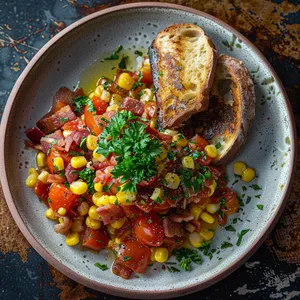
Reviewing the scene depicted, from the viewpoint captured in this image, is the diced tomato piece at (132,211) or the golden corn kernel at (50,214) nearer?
the diced tomato piece at (132,211)

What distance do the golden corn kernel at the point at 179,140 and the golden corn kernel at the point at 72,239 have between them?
1.31 metres

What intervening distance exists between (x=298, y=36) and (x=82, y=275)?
3.21 metres

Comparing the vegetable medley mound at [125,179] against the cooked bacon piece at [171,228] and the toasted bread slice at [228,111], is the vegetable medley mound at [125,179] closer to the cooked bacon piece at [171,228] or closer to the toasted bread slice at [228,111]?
the cooked bacon piece at [171,228]

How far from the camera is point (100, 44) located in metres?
4.78

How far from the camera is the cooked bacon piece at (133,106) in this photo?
14.8 feet

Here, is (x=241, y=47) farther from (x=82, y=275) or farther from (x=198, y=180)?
(x=82, y=275)

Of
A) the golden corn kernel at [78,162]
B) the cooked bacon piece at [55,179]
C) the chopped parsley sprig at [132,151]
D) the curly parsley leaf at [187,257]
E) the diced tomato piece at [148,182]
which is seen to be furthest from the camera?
the curly parsley leaf at [187,257]

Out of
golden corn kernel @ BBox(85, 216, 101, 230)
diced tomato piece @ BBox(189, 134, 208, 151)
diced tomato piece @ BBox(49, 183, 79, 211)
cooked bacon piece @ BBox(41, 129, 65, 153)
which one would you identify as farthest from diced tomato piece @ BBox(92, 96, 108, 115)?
golden corn kernel @ BBox(85, 216, 101, 230)

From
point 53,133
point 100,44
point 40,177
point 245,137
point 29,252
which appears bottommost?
point 29,252

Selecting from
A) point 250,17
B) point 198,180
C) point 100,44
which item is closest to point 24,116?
point 100,44

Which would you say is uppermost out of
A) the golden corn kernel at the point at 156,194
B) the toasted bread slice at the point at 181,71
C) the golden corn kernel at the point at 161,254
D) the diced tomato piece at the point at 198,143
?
the toasted bread slice at the point at 181,71

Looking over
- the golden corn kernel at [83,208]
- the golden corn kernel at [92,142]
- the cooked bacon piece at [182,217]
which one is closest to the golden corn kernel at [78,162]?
the golden corn kernel at [92,142]

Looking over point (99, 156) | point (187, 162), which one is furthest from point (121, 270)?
point (187, 162)

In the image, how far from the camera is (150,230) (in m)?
4.26
